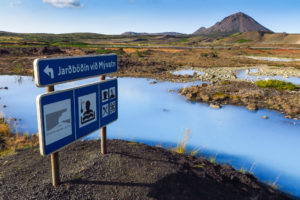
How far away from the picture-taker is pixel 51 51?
43969 millimetres

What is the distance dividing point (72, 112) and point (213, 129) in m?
9.27

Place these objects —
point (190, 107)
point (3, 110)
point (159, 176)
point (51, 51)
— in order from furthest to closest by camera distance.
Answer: point (51, 51) < point (190, 107) < point (3, 110) < point (159, 176)

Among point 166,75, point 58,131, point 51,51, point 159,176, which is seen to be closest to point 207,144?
point 159,176

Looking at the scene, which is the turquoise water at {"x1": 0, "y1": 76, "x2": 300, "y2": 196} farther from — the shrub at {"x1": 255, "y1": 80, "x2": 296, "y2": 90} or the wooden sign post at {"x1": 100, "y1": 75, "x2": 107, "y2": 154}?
the shrub at {"x1": 255, "y1": 80, "x2": 296, "y2": 90}

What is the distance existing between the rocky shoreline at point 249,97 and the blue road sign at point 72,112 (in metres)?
10.5

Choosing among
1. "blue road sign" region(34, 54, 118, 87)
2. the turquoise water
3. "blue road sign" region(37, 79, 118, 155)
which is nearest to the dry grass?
the turquoise water

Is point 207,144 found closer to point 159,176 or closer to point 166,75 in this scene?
point 159,176

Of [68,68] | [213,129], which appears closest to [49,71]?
[68,68]

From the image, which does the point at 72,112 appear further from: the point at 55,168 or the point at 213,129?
the point at 213,129

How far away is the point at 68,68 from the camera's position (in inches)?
186

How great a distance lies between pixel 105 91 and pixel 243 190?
4.09 meters

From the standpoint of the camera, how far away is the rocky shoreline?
48.6 ft

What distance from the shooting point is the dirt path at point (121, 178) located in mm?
4824

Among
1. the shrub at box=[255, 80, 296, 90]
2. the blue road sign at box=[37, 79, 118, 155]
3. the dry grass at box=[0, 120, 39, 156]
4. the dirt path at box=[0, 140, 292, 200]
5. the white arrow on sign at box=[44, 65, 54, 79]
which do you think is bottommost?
the dry grass at box=[0, 120, 39, 156]
